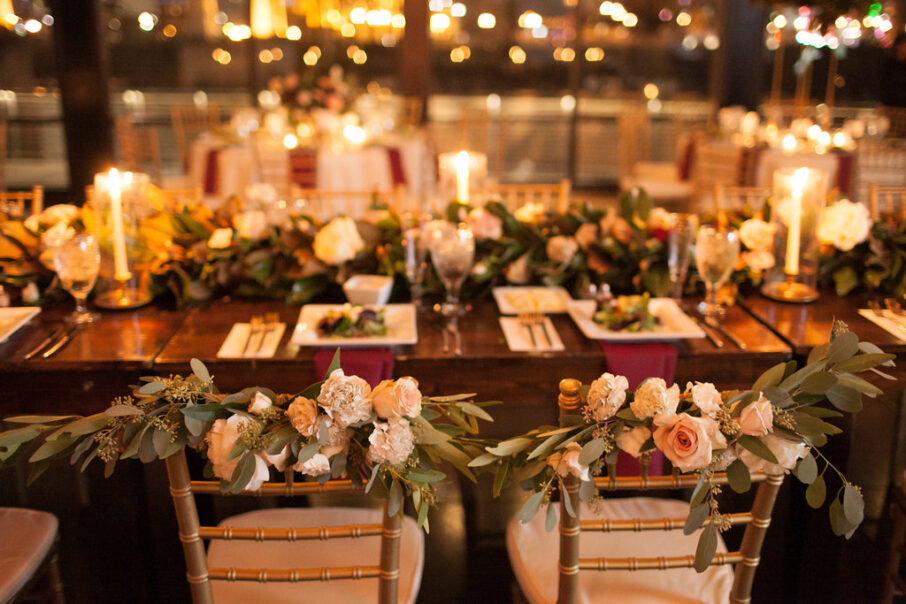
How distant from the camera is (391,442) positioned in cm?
119

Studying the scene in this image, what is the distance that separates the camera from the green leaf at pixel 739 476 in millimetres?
1205

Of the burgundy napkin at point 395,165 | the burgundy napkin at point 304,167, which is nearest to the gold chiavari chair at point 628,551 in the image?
the burgundy napkin at point 304,167

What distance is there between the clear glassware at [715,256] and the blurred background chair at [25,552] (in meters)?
1.62

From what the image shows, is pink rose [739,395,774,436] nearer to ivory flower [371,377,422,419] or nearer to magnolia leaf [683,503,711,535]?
magnolia leaf [683,503,711,535]

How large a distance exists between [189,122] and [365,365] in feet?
19.6

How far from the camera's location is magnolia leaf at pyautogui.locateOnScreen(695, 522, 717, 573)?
1.19 metres

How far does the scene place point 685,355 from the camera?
1974mm

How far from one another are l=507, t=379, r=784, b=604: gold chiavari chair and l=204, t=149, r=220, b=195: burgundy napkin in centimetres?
400

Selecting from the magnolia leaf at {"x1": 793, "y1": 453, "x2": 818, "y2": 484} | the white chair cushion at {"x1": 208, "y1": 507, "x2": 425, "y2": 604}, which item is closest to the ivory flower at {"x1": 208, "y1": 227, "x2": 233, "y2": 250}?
the white chair cushion at {"x1": 208, "y1": 507, "x2": 425, "y2": 604}

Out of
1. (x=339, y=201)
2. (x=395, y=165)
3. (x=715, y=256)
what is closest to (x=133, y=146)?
(x=339, y=201)

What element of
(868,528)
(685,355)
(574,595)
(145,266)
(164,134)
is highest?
(164,134)

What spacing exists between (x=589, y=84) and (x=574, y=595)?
675 cm

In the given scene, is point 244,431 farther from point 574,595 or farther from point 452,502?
point 452,502

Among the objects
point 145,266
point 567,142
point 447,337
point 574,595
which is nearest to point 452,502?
point 447,337
